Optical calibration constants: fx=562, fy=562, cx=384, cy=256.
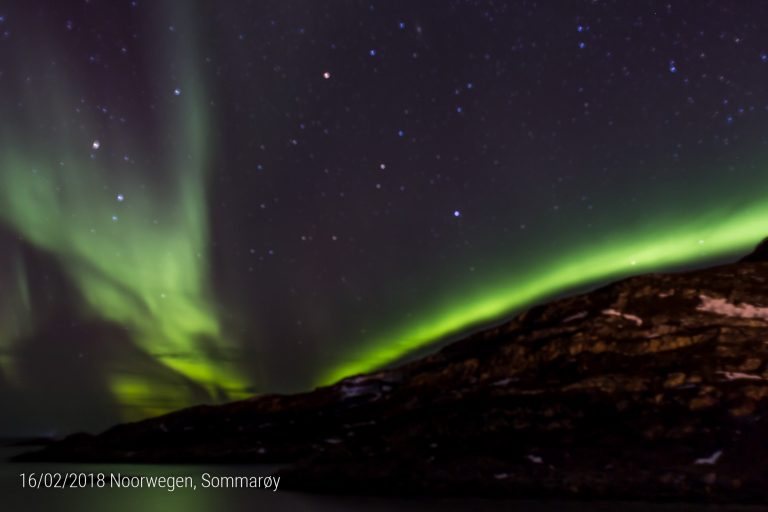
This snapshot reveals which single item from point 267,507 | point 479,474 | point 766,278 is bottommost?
point 479,474

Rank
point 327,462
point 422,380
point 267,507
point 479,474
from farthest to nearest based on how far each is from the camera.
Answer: point 422,380
point 327,462
point 479,474
point 267,507

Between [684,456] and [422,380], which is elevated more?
[422,380]

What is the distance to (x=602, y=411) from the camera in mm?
24078

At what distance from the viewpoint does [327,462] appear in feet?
68.3

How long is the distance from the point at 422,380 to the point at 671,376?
922 inches

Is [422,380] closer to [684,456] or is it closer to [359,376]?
[359,376]

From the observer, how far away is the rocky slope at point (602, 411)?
59.9 ft

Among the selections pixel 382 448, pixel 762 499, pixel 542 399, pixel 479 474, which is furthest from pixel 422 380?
pixel 762 499

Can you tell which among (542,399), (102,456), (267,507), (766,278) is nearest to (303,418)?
(102,456)

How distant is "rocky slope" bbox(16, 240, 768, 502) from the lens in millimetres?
18250

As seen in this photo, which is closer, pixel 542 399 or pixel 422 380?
pixel 542 399

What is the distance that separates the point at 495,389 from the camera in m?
30.2

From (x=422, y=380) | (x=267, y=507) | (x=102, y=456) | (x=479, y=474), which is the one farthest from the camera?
(x=102, y=456)

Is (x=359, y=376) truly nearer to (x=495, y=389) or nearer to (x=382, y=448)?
(x=495, y=389)
